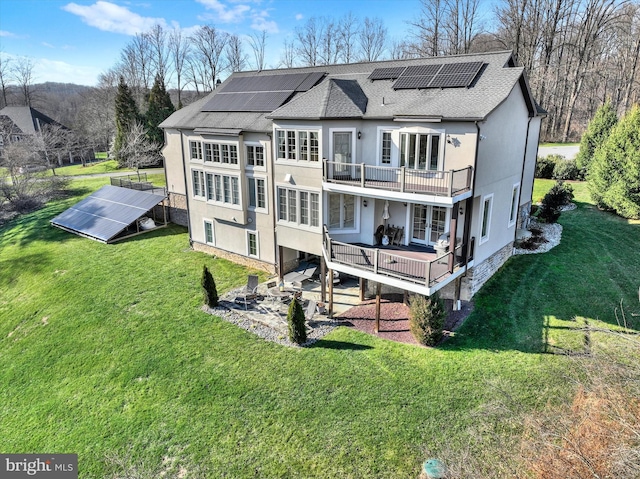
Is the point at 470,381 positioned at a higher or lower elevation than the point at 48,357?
higher

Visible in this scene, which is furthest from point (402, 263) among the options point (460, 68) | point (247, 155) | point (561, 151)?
point (561, 151)

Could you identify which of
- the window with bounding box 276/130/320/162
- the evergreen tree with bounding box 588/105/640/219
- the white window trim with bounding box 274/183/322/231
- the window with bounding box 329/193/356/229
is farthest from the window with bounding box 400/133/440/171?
the evergreen tree with bounding box 588/105/640/219

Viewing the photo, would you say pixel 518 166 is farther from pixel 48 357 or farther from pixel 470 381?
pixel 48 357

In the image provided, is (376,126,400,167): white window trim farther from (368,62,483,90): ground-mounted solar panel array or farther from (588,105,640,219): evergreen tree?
(588,105,640,219): evergreen tree

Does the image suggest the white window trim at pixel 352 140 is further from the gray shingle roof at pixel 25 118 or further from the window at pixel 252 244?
the gray shingle roof at pixel 25 118

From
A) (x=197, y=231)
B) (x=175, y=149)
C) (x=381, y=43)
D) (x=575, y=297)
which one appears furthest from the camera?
(x=381, y=43)

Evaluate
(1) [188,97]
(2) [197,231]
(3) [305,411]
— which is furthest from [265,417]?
(1) [188,97]

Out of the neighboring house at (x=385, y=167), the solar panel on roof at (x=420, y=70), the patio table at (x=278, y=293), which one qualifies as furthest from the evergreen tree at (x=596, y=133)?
→ the patio table at (x=278, y=293)
